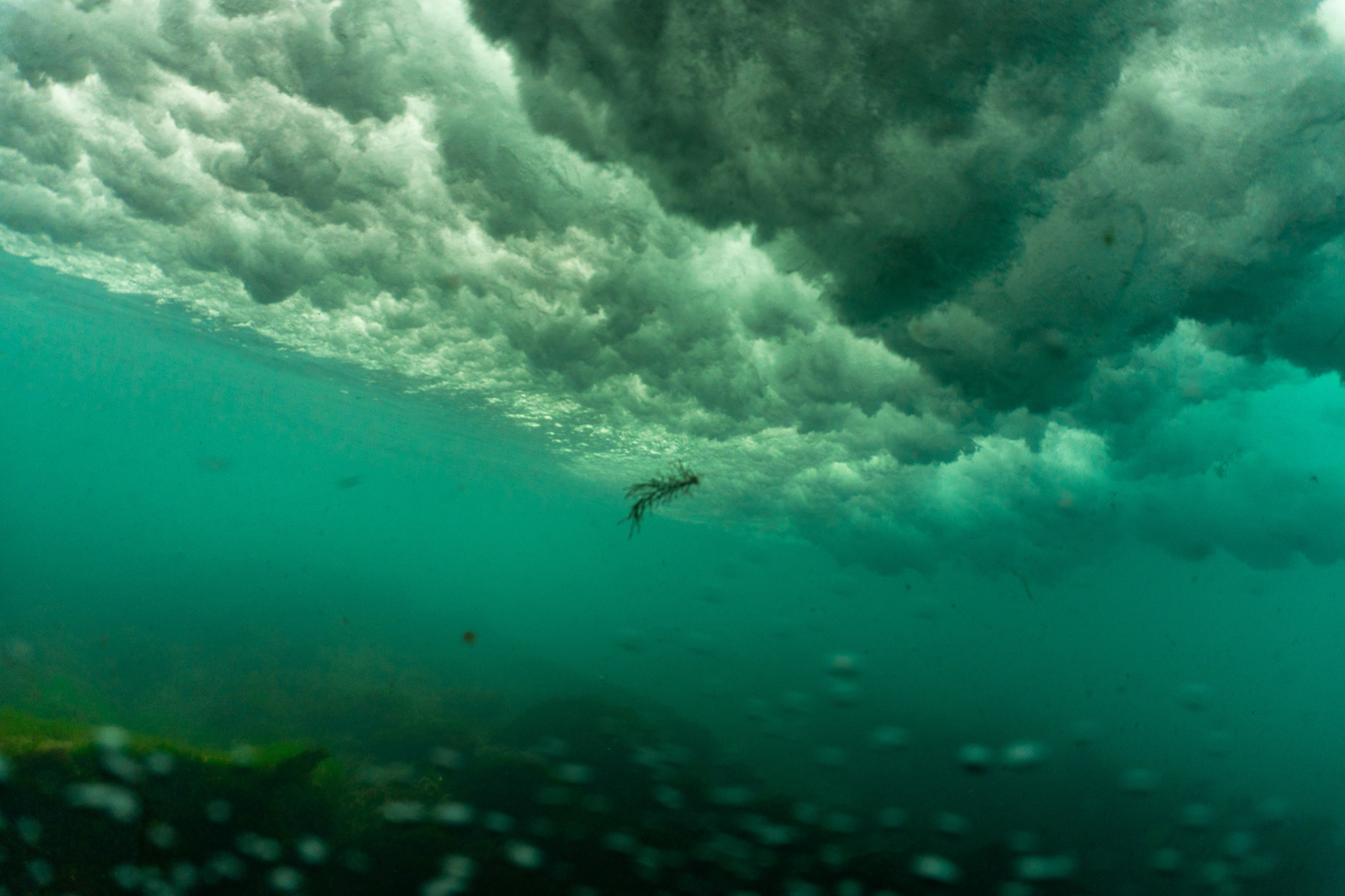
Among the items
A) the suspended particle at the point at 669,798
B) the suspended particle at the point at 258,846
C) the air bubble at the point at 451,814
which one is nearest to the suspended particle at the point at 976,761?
the suspended particle at the point at 669,798

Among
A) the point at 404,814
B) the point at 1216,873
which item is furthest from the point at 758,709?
the point at 404,814

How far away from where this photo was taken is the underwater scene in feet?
21.4


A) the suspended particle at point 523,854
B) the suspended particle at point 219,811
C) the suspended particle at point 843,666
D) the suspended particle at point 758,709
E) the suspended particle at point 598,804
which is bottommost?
the suspended particle at point 219,811

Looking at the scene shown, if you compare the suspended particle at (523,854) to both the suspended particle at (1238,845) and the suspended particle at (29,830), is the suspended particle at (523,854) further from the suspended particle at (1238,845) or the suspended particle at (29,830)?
the suspended particle at (1238,845)

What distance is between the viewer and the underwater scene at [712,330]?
6535 millimetres

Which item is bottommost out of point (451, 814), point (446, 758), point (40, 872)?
point (446, 758)

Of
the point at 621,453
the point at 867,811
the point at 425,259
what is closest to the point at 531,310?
the point at 425,259

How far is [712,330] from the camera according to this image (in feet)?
43.6

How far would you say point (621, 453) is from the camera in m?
30.3

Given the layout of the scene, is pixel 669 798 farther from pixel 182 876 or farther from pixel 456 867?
pixel 182 876

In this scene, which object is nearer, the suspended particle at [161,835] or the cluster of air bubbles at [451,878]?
the suspended particle at [161,835]

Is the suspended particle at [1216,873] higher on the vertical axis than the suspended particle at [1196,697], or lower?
lower

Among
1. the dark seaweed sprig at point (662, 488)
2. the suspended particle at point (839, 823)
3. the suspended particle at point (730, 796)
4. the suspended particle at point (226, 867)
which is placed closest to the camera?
the dark seaweed sprig at point (662, 488)

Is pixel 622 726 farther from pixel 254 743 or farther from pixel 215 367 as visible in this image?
pixel 215 367
